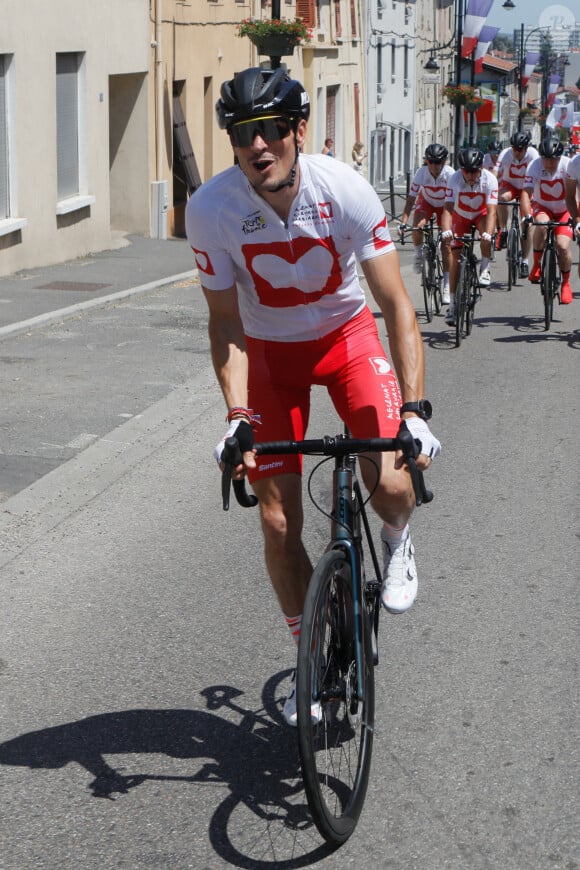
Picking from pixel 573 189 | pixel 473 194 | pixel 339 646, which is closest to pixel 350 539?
pixel 339 646

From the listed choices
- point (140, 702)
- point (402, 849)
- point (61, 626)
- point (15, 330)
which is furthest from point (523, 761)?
point (15, 330)

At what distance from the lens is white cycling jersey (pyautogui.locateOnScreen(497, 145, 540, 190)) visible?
1691 cm

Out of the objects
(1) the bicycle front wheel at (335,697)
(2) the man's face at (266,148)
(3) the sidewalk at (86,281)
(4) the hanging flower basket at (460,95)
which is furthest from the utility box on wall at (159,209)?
(4) the hanging flower basket at (460,95)

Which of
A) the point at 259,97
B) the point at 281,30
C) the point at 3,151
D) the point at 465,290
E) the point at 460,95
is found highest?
the point at 281,30

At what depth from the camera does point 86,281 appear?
55.9 ft

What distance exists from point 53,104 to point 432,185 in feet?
24.5

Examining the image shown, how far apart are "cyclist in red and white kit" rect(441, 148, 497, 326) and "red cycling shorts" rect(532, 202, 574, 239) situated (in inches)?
22.7

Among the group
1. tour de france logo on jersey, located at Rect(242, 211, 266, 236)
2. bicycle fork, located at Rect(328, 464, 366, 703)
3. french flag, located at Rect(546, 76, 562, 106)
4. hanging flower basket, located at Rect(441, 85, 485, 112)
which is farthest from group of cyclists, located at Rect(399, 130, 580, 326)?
french flag, located at Rect(546, 76, 562, 106)

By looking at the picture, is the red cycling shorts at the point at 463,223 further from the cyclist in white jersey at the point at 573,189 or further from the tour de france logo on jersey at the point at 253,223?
the tour de france logo on jersey at the point at 253,223

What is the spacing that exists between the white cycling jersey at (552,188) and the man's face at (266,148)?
33.5ft

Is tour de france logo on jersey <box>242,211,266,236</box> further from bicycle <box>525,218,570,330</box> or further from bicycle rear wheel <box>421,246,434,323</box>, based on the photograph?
bicycle rear wheel <box>421,246,434,323</box>

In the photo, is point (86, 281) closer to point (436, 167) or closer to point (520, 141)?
point (436, 167)

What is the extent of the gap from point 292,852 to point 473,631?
1.81m

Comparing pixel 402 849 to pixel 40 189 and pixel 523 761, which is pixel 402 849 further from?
pixel 40 189
